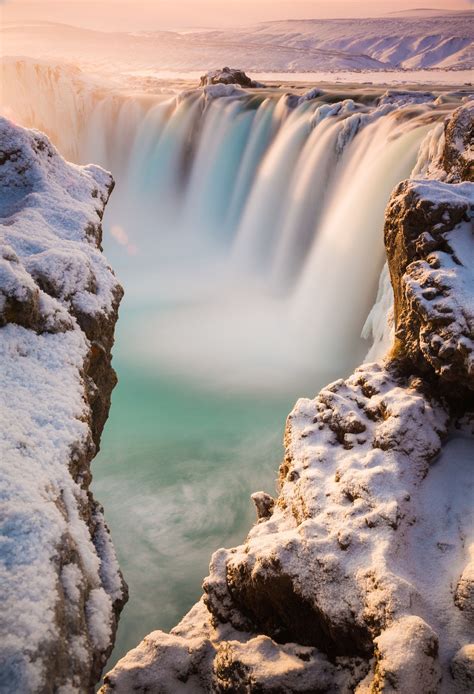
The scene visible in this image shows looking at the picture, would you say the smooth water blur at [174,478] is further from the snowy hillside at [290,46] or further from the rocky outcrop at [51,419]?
the snowy hillside at [290,46]

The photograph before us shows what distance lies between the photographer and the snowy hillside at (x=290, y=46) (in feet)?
168

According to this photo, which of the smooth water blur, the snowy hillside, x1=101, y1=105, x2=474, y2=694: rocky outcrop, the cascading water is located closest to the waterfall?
the cascading water

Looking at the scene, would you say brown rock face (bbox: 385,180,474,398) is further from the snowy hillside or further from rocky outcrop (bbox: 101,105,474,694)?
the snowy hillside

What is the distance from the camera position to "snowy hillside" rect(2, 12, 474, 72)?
51.3 metres

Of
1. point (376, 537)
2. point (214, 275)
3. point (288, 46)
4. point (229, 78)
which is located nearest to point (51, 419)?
point (376, 537)

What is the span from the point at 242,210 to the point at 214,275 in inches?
80.5

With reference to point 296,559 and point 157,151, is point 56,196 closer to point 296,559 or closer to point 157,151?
point 296,559

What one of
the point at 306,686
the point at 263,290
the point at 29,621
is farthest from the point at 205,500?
the point at 263,290

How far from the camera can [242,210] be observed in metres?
→ 15.2

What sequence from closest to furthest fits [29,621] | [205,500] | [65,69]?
[29,621] → [205,500] → [65,69]

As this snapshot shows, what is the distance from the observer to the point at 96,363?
4988 millimetres

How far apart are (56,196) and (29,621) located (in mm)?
4849

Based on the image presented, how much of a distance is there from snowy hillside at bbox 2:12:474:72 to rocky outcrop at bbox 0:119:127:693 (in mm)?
45035

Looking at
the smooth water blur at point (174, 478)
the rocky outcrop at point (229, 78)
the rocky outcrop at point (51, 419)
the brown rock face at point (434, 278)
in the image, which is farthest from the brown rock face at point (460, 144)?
the rocky outcrop at point (229, 78)
